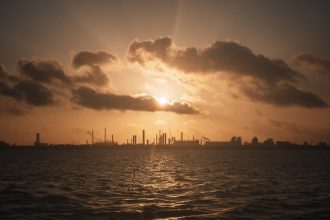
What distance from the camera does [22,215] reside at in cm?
2916

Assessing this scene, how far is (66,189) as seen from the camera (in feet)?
147

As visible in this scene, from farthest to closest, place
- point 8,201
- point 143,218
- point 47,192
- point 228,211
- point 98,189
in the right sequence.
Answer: point 98,189
point 47,192
point 8,201
point 228,211
point 143,218

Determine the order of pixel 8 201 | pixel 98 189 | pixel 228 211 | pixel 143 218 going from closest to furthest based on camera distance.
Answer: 1. pixel 143 218
2. pixel 228 211
3. pixel 8 201
4. pixel 98 189

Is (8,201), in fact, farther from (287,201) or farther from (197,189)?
(287,201)

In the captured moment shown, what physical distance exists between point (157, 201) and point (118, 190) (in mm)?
9988

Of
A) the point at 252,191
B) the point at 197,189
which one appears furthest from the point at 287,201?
the point at 197,189

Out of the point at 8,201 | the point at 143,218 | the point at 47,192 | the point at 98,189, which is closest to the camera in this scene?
the point at 143,218

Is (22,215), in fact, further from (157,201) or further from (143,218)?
(157,201)

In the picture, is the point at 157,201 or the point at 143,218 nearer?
the point at 143,218

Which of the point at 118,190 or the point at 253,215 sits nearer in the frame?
the point at 253,215

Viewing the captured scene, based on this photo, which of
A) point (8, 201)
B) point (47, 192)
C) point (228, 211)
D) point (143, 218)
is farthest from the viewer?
point (47, 192)

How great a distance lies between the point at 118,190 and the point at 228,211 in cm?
1731

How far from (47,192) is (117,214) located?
16.2 meters

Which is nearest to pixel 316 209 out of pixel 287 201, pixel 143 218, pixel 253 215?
pixel 287 201
